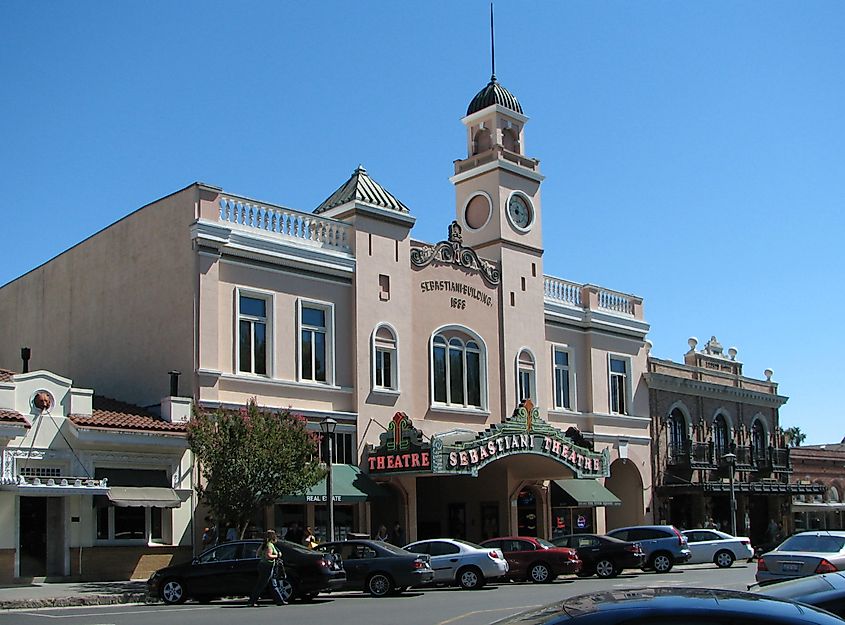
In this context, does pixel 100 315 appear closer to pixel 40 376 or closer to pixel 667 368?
pixel 40 376

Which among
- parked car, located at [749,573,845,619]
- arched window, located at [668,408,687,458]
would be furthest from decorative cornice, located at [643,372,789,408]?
parked car, located at [749,573,845,619]

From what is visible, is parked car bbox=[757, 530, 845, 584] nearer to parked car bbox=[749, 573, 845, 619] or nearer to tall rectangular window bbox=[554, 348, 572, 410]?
parked car bbox=[749, 573, 845, 619]

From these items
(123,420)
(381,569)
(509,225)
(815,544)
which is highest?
(509,225)

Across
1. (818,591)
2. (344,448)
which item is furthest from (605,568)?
(818,591)

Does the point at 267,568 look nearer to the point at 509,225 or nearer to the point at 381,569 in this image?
the point at 381,569

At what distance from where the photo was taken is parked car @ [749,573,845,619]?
988 centimetres

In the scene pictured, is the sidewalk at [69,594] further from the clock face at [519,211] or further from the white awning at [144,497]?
the clock face at [519,211]

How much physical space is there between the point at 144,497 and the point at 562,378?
19.3 meters

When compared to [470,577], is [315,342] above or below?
above

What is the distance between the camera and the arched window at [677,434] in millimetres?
46812

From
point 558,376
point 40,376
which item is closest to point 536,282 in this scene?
point 558,376

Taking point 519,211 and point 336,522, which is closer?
point 336,522

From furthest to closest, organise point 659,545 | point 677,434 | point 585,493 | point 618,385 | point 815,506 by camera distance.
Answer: point 815,506 → point 677,434 → point 618,385 → point 585,493 → point 659,545

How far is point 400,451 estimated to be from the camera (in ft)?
106
